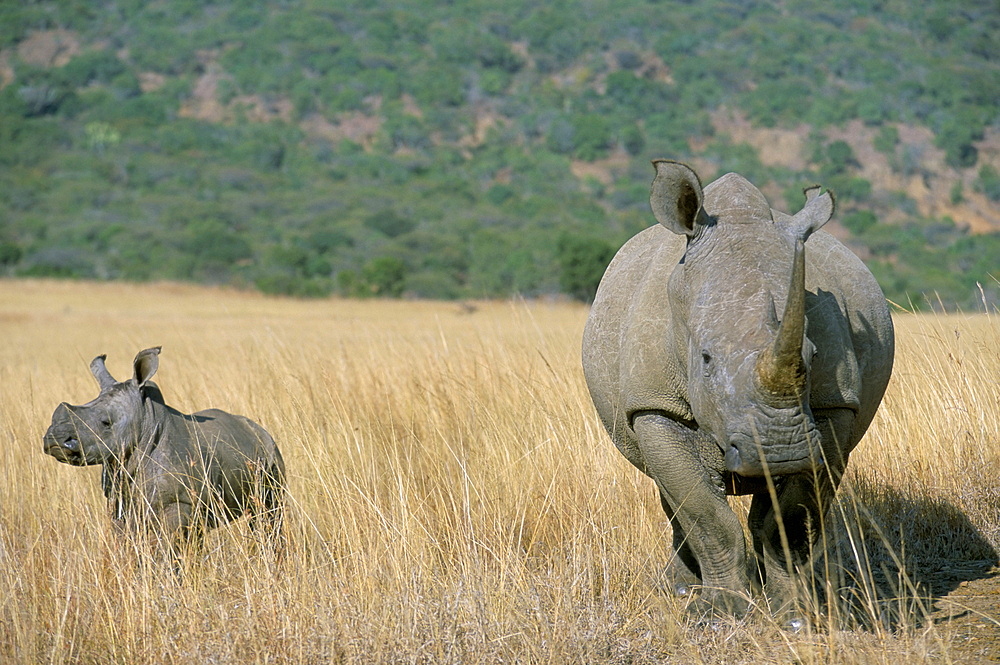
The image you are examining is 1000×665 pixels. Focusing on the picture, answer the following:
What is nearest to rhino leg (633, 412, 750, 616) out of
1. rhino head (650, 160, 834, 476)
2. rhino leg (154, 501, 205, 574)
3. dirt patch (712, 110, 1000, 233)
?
rhino head (650, 160, 834, 476)

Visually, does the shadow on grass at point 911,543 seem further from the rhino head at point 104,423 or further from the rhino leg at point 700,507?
the rhino head at point 104,423

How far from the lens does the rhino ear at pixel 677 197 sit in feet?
11.4

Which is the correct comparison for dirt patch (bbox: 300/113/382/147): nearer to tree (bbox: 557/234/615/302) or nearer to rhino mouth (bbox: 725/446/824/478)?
tree (bbox: 557/234/615/302)

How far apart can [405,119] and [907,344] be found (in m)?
72.6

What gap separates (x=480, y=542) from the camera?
166 inches

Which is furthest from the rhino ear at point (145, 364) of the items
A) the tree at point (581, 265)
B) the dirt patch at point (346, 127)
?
the dirt patch at point (346, 127)

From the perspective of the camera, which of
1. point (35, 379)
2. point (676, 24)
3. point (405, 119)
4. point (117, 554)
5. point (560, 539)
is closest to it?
point (117, 554)

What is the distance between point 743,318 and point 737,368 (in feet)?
0.51

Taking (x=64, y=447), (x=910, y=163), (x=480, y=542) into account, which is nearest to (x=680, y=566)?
(x=480, y=542)

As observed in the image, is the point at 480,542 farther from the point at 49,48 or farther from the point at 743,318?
the point at 49,48

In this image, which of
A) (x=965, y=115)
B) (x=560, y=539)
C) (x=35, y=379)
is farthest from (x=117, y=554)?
(x=965, y=115)

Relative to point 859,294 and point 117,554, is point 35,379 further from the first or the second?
point 859,294

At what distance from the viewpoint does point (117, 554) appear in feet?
13.7

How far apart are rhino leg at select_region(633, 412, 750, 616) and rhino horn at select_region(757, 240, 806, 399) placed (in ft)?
2.40
